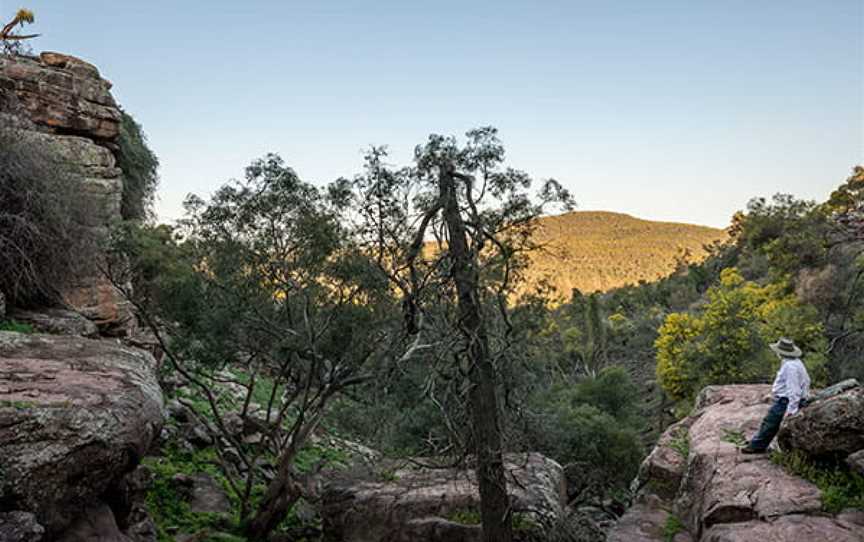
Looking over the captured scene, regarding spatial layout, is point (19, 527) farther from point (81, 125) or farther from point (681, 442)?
point (81, 125)

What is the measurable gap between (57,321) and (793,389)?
12116 millimetres

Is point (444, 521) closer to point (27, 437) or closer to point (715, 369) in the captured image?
point (27, 437)

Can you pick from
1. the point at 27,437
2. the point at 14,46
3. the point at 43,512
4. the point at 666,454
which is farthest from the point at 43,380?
the point at 14,46

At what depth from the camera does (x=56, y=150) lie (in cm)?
1252

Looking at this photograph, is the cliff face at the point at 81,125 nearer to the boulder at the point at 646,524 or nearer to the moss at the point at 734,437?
the boulder at the point at 646,524

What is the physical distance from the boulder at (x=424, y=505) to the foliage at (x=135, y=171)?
10.8 metres

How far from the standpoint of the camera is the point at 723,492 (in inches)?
288

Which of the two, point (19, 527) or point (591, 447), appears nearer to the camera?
point (19, 527)

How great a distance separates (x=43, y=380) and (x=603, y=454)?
1989 cm

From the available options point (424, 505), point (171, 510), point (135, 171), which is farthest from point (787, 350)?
point (135, 171)

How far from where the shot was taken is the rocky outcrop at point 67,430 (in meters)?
4.84

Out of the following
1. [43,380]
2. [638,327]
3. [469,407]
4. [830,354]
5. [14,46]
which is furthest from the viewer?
[638,327]

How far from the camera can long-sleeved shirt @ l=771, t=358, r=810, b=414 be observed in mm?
7720

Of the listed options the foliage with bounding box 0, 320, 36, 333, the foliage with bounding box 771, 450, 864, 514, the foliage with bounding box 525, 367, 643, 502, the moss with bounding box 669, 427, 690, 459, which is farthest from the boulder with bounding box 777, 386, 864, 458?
the foliage with bounding box 0, 320, 36, 333
